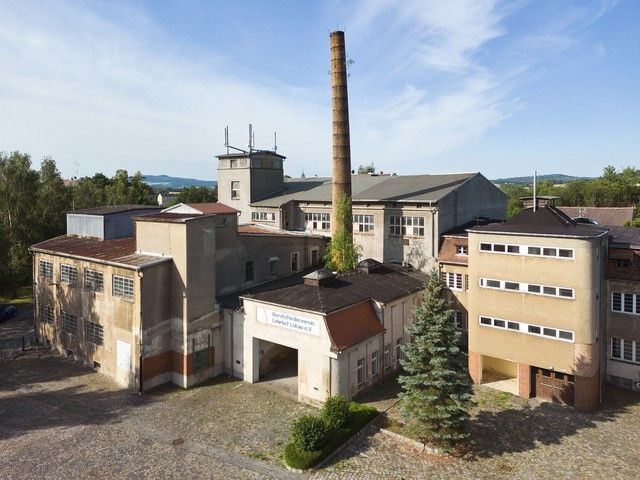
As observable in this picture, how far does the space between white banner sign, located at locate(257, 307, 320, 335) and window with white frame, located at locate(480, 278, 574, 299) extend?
10166mm

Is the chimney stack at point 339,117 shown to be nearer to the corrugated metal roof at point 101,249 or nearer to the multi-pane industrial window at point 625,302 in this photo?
the corrugated metal roof at point 101,249

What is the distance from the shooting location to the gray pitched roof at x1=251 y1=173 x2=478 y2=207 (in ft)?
119

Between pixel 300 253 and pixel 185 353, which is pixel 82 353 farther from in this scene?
pixel 300 253

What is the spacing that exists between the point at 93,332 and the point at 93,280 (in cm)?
336

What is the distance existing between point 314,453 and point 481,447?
7.46 m

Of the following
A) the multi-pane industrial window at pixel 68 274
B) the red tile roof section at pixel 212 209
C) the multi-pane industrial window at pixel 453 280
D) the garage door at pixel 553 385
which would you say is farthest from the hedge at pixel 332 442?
the multi-pane industrial window at pixel 68 274

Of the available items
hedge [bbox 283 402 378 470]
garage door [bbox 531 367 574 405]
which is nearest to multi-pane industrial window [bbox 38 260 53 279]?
hedge [bbox 283 402 378 470]

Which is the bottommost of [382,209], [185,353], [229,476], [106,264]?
[229,476]

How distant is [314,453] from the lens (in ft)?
61.6

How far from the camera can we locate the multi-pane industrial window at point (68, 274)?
30.5 meters

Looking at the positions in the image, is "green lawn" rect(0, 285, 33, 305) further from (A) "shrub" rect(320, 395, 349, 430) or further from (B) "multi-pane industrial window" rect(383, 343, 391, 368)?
(A) "shrub" rect(320, 395, 349, 430)

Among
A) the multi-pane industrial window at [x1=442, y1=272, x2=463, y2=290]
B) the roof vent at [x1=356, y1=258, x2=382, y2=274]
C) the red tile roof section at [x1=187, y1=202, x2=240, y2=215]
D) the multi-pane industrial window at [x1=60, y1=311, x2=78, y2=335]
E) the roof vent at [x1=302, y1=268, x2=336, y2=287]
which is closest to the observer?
the roof vent at [x1=302, y1=268, x2=336, y2=287]

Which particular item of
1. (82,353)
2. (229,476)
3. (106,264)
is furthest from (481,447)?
(82,353)

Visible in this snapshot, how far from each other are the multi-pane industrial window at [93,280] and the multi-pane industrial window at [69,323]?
10.1ft
